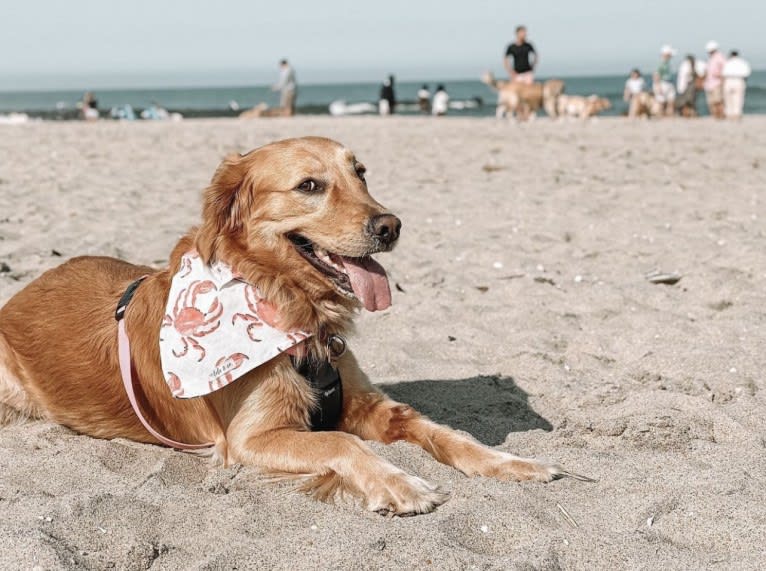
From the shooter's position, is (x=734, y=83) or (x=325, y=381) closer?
(x=325, y=381)

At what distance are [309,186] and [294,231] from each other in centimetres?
22

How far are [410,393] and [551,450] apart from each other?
44.1 inches

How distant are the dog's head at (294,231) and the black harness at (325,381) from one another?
0.17m

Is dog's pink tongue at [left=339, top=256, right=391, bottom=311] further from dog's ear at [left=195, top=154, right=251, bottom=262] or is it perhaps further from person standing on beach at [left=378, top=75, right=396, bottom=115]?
person standing on beach at [left=378, top=75, right=396, bottom=115]

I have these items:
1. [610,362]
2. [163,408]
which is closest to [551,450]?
[610,362]

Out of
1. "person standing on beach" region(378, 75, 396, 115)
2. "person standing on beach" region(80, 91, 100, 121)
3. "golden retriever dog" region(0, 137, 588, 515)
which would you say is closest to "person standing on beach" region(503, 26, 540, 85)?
"person standing on beach" region(378, 75, 396, 115)

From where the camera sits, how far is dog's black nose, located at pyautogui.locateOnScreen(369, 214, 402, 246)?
12.3 ft

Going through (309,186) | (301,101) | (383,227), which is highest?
(309,186)

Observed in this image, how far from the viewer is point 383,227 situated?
374 cm

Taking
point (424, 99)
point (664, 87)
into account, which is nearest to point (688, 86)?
Result: point (664, 87)

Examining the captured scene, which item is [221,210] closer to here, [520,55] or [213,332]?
[213,332]

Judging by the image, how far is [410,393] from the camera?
4.91 metres

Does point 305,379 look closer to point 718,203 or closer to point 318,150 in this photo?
point 318,150

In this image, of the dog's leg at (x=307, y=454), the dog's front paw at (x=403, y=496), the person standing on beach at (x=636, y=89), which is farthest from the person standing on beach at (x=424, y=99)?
the dog's front paw at (x=403, y=496)
